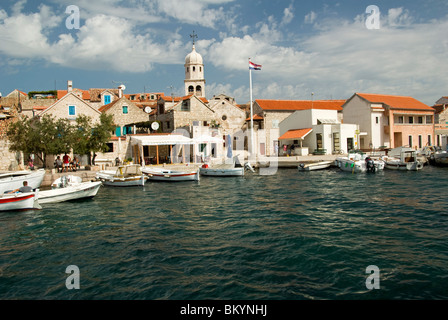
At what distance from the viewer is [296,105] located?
49281 millimetres

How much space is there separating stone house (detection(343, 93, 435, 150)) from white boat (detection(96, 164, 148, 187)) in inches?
1191

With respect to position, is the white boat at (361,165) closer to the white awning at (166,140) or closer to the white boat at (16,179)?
the white awning at (166,140)

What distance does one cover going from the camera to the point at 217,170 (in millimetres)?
29000

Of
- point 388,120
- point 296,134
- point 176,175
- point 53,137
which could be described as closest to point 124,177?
point 176,175

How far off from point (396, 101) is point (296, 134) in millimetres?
16122

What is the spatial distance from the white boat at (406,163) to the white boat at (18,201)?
93.1 feet

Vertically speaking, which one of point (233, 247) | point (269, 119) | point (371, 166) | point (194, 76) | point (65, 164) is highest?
point (194, 76)

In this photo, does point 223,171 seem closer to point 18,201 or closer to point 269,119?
point 18,201

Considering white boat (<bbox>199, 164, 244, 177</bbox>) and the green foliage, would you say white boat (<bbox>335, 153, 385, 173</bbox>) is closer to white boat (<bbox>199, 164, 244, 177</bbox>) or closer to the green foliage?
white boat (<bbox>199, 164, 244, 177</bbox>)

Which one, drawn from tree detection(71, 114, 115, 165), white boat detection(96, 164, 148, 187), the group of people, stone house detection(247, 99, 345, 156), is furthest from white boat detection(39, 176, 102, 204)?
stone house detection(247, 99, 345, 156)

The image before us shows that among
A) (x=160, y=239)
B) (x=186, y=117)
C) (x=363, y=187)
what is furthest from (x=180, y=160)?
(x=160, y=239)

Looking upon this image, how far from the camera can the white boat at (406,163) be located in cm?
2998

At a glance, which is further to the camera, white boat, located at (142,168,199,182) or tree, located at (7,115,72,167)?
tree, located at (7,115,72,167)

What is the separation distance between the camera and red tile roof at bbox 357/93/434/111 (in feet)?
146
